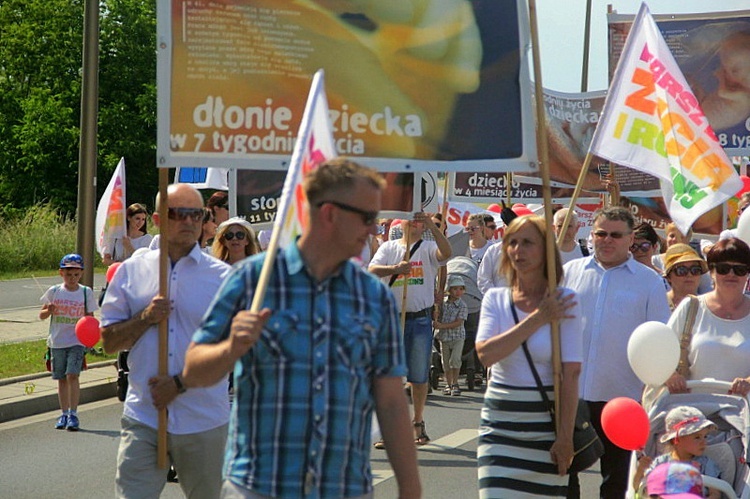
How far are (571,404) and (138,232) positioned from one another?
8.72 meters

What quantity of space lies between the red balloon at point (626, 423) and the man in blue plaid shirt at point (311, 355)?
2063mm

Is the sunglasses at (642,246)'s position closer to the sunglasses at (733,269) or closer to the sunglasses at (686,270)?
the sunglasses at (686,270)

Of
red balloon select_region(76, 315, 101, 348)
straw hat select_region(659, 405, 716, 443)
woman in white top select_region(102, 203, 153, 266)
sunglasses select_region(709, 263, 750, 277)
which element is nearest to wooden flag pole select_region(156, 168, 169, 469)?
straw hat select_region(659, 405, 716, 443)

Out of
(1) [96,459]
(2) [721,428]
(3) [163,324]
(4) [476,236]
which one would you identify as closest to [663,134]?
(2) [721,428]

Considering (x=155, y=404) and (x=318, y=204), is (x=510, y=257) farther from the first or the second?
(x=318, y=204)

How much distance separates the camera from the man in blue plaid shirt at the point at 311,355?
3529 millimetres

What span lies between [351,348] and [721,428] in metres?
2.89

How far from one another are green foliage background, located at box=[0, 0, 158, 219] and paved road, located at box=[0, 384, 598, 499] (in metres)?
39.2

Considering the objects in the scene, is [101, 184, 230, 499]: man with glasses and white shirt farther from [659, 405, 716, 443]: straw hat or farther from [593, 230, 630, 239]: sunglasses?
[593, 230, 630, 239]: sunglasses

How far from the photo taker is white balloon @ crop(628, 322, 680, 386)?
19.1ft

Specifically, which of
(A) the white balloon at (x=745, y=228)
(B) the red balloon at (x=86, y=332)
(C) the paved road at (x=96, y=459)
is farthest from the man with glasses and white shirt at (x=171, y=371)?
(A) the white balloon at (x=745, y=228)

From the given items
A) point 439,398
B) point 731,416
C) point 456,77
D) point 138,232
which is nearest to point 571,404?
point 731,416

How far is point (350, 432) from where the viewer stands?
3596 millimetres

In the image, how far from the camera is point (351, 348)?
11.7 ft
